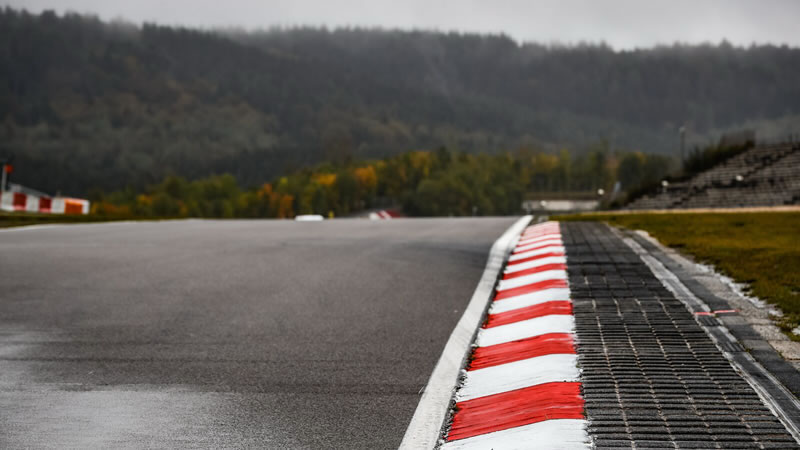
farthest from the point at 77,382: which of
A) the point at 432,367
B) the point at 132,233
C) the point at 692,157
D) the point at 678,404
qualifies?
the point at 692,157

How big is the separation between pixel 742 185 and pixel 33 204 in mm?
57411

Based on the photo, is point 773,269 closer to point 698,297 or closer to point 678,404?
point 698,297

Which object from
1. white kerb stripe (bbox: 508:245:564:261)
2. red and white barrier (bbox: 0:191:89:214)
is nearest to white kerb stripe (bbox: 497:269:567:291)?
white kerb stripe (bbox: 508:245:564:261)

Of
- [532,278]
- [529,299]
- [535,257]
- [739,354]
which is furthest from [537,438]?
[535,257]

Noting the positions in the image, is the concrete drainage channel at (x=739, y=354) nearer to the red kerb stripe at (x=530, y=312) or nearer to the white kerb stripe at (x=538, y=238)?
the red kerb stripe at (x=530, y=312)

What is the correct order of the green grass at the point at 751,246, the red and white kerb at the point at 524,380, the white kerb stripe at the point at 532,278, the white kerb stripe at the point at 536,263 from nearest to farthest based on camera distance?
the red and white kerb at the point at 524,380 < the green grass at the point at 751,246 < the white kerb stripe at the point at 532,278 < the white kerb stripe at the point at 536,263

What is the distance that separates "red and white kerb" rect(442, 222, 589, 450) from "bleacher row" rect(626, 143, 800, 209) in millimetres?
54381

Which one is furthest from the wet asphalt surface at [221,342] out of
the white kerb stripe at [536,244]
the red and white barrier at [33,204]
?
the red and white barrier at [33,204]

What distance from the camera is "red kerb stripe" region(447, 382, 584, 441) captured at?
3.77 metres

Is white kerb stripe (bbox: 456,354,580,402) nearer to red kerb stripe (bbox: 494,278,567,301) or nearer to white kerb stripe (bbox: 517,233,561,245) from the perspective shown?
red kerb stripe (bbox: 494,278,567,301)

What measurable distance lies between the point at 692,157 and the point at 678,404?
280 feet

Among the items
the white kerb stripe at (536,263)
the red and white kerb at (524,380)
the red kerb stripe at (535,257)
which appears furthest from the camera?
the red kerb stripe at (535,257)

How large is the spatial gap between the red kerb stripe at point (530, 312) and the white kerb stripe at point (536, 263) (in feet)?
7.79

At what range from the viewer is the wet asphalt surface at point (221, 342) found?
390 centimetres
